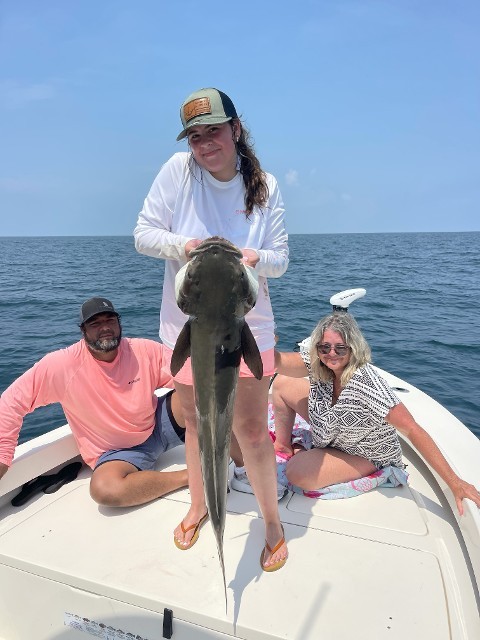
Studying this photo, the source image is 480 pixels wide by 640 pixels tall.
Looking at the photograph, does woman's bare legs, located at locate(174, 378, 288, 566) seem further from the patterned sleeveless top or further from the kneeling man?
the patterned sleeveless top

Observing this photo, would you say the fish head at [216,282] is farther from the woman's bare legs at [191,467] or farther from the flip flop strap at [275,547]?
the flip flop strap at [275,547]

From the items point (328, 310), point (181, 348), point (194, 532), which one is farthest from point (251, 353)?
point (328, 310)

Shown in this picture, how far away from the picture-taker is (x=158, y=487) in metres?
3.96

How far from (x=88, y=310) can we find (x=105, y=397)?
817 millimetres

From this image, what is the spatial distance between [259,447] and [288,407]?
1.72 metres

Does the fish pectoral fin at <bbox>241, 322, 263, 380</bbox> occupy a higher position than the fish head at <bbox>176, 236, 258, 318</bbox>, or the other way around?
the fish head at <bbox>176, 236, 258, 318</bbox>

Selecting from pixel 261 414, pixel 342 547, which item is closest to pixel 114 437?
pixel 261 414

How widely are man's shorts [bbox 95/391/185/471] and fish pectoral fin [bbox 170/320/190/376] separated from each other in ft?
7.64

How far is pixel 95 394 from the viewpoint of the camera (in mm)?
4234

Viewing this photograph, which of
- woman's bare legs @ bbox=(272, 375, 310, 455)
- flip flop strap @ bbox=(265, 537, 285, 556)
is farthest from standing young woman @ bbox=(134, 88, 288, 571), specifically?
woman's bare legs @ bbox=(272, 375, 310, 455)

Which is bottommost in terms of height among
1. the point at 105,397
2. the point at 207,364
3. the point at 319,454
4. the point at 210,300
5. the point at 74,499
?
the point at 74,499

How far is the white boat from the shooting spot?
8.75 ft

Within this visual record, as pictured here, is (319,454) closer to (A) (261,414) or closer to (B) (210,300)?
(A) (261,414)

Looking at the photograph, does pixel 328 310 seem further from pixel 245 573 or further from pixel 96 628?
pixel 96 628
